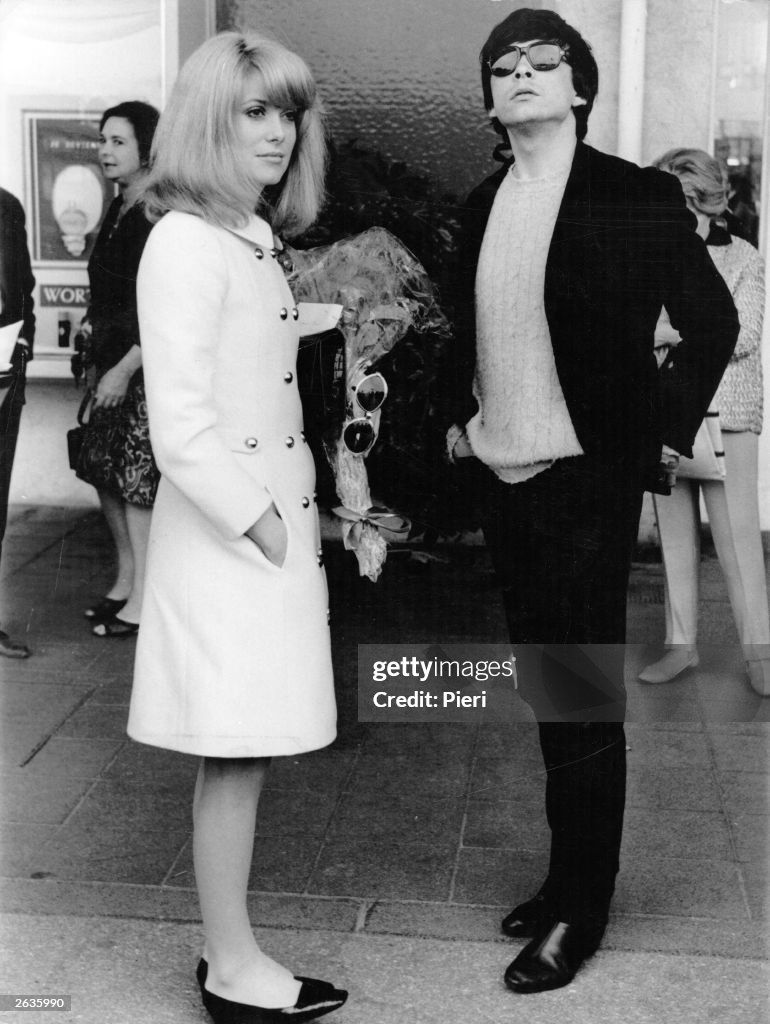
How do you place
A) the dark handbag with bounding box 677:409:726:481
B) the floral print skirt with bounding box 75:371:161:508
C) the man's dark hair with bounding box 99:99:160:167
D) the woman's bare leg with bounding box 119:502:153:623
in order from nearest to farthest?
the dark handbag with bounding box 677:409:726:481, the man's dark hair with bounding box 99:99:160:167, the floral print skirt with bounding box 75:371:161:508, the woman's bare leg with bounding box 119:502:153:623

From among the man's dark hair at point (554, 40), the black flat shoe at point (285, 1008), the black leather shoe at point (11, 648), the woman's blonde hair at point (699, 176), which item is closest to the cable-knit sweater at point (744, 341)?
the woman's blonde hair at point (699, 176)

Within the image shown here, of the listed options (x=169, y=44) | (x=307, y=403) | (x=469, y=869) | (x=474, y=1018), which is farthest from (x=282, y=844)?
(x=169, y=44)

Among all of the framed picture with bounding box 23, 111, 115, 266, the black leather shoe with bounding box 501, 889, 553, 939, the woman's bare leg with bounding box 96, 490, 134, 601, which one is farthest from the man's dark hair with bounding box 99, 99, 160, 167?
the black leather shoe with bounding box 501, 889, 553, 939

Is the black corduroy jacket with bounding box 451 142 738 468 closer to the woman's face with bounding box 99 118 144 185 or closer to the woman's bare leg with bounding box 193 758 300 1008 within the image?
the woman's bare leg with bounding box 193 758 300 1008

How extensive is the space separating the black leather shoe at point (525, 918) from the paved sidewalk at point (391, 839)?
3 cm

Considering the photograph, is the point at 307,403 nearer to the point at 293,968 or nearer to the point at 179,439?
the point at 179,439

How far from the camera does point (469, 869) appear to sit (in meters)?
3.46

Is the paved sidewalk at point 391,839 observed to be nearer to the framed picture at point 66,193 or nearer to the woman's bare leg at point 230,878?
the woman's bare leg at point 230,878

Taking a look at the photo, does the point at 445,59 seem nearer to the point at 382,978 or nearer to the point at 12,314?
the point at 12,314

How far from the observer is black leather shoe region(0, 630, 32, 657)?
4.84 metres

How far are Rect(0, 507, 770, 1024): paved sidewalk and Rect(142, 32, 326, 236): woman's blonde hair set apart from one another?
139cm

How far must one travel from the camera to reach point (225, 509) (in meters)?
2.52

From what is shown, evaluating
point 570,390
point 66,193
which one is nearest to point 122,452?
point 66,193

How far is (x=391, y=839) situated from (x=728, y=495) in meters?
1.42
